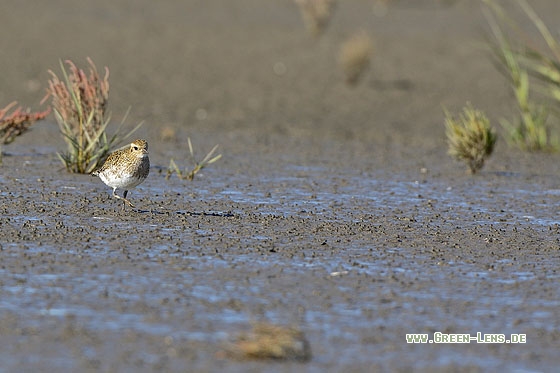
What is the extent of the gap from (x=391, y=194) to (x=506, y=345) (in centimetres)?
662

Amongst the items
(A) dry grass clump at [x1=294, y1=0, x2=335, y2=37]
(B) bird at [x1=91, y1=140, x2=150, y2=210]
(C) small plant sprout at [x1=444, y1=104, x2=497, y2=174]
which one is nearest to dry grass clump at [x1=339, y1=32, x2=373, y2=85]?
(A) dry grass clump at [x1=294, y1=0, x2=335, y2=37]

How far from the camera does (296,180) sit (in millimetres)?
14594

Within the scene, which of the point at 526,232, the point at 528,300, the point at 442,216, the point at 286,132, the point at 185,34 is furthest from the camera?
the point at 185,34

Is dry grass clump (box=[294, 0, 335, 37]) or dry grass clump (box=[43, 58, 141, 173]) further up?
dry grass clump (box=[294, 0, 335, 37])

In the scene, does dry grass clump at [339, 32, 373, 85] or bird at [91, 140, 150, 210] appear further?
dry grass clump at [339, 32, 373, 85]

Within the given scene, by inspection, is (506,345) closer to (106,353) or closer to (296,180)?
(106,353)

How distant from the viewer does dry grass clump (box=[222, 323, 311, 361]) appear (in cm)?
653

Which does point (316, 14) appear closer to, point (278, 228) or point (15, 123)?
point (15, 123)

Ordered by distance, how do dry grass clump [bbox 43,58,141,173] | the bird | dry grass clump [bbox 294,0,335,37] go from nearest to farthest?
the bird
dry grass clump [bbox 43,58,141,173]
dry grass clump [bbox 294,0,335,37]

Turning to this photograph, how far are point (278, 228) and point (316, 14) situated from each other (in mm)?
18780

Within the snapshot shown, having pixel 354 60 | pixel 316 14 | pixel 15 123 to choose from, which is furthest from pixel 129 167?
pixel 316 14

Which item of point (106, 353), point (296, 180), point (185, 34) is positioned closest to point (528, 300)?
point (106, 353)

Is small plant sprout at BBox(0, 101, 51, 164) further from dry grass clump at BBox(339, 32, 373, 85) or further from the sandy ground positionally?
dry grass clump at BBox(339, 32, 373, 85)

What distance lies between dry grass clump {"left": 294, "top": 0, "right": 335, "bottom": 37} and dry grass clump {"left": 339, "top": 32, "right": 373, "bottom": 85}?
4072 millimetres
